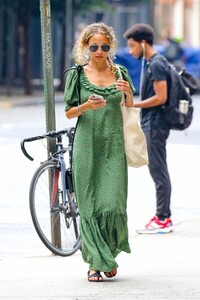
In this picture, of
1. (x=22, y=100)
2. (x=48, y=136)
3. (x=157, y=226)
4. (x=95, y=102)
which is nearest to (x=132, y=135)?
(x=95, y=102)

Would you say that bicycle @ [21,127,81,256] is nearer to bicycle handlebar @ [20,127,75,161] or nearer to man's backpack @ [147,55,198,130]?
bicycle handlebar @ [20,127,75,161]

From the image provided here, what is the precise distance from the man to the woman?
2.62 metres

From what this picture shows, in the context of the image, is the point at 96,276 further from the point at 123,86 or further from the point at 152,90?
the point at 152,90

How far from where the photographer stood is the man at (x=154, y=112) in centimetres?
1098

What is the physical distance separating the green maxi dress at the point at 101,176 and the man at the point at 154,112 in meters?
2.64

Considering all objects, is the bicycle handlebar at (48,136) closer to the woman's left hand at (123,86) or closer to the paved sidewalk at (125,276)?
the paved sidewalk at (125,276)

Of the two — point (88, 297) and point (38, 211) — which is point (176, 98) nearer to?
point (38, 211)

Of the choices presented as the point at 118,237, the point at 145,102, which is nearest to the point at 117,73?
the point at 118,237

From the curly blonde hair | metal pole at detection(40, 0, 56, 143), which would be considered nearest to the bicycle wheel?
metal pole at detection(40, 0, 56, 143)

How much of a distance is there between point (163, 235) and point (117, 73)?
2928 mm

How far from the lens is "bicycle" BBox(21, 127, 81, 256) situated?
9.64m

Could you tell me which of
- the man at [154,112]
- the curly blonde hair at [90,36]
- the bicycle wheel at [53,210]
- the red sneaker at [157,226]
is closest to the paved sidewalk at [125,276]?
the bicycle wheel at [53,210]

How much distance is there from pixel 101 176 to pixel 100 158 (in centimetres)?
12

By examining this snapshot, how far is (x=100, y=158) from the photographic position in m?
8.28
